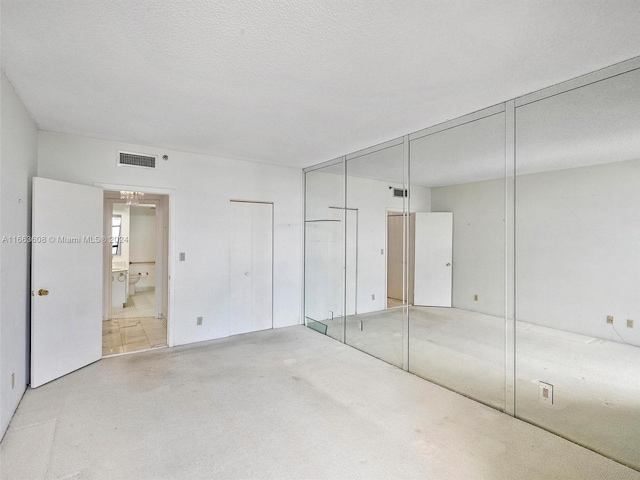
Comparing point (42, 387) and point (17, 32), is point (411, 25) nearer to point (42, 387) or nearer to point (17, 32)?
point (17, 32)

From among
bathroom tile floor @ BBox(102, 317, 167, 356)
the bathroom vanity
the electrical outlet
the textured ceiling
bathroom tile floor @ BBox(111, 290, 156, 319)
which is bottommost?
bathroom tile floor @ BBox(102, 317, 167, 356)

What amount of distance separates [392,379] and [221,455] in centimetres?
180

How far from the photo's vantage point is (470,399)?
280 cm

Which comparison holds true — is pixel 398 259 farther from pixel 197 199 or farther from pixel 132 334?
pixel 132 334

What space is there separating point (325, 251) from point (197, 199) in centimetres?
197

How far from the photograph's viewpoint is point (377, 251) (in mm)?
4602

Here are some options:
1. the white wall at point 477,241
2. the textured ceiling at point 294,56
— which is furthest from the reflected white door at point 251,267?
the white wall at point 477,241

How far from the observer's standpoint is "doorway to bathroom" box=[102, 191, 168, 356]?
14.6 ft

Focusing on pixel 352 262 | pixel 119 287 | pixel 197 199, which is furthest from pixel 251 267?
pixel 119 287

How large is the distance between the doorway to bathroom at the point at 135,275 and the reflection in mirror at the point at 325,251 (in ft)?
7.27

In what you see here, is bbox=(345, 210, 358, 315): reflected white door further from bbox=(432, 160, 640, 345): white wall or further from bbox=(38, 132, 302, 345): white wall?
bbox=(432, 160, 640, 345): white wall

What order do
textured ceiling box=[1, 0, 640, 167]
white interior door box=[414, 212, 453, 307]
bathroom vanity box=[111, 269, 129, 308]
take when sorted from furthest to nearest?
bathroom vanity box=[111, 269, 129, 308], white interior door box=[414, 212, 453, 307], textured ceiling box=[1, 0, 640, 167]

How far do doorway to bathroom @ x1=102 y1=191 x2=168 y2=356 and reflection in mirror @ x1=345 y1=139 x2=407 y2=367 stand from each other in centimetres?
274

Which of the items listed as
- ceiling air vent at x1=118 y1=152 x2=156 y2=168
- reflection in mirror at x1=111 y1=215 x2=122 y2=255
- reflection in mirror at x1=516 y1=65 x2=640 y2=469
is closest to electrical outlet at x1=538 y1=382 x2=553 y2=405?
reflection in mirror at x1=516 y1=65 x2=640 y2=469
